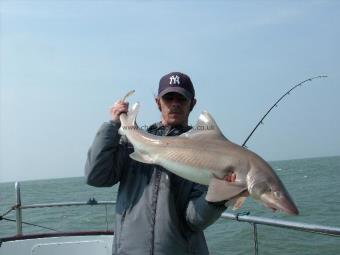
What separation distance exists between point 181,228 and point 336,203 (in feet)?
87.7

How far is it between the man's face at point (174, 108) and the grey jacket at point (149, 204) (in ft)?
0.26

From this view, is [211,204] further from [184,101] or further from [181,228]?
[184,101]

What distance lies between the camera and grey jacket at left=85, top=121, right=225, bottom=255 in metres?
3.51

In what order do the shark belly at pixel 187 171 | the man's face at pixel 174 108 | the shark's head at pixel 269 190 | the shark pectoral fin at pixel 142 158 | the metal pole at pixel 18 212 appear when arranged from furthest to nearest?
the metal pole at pixel 18 212 → the man's face at pixel 174 108 → the shark pectoral fin at pixel 142 158 → the shark belly at pixel 187 171 → the shark's head at pixel 269 190

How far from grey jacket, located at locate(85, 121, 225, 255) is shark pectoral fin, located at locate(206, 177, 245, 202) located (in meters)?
0.15

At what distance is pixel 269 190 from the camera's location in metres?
3.02

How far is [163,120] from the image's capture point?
154 inches

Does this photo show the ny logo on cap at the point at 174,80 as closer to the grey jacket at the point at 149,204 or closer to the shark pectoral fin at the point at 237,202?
the grey jacket at the point at 149,204

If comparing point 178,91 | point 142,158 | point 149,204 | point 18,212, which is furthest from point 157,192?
point 18,212

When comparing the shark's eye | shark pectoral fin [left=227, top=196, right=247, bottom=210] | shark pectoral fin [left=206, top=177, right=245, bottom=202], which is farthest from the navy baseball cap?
the shark's eye

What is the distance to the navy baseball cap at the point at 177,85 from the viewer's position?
3748 millimetres

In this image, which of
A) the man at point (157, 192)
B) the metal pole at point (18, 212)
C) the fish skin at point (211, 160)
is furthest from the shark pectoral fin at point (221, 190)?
the metal pole at point (18, 212)

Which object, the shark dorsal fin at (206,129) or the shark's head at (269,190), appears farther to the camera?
the shark dorsal fin at (206,129)

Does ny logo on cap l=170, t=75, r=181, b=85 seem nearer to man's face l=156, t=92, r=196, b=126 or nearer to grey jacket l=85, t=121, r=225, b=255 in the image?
man's face l=156, t=92, r=196, b=126
